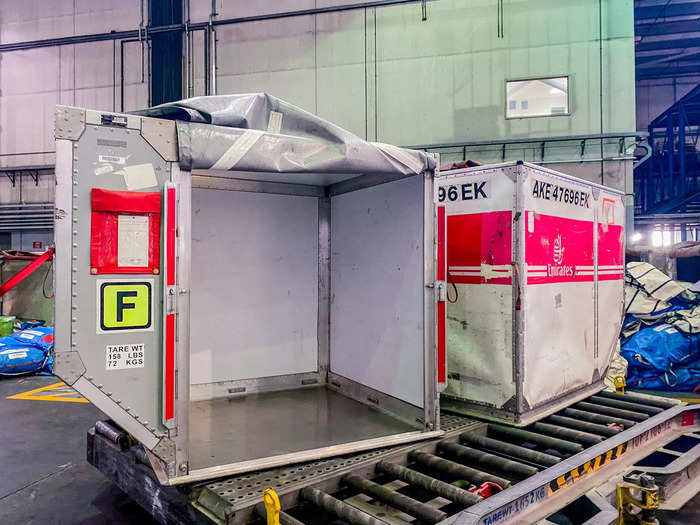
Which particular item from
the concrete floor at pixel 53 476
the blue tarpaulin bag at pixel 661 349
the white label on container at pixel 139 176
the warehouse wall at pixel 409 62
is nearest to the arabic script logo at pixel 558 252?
the white label on container at pixel 139 176

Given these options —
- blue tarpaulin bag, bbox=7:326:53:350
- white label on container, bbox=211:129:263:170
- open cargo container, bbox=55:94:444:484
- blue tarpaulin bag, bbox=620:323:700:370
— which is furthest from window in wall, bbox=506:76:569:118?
blue tarpaulin bag, bbox=7:326:53:350

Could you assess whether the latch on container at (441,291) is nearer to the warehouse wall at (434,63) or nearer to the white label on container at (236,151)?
the white label on container at (236,151)

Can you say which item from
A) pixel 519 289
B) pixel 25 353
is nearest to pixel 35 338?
pixel 25 353

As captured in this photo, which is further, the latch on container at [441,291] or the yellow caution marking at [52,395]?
the yellow caution marking at [52,395]

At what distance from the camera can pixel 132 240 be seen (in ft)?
8.22

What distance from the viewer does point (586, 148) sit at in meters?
9.32

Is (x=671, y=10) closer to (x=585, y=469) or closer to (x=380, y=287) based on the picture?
(x=380, y=287)

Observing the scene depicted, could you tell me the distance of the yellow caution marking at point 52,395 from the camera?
656 cm

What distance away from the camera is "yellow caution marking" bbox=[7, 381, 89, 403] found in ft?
21.5

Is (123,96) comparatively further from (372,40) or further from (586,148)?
(586,148)

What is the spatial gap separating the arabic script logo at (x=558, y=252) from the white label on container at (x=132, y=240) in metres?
3.02

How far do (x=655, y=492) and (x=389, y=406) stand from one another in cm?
180

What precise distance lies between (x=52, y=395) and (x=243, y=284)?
160 inches

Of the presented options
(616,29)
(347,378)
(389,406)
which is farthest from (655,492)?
(616,29)
